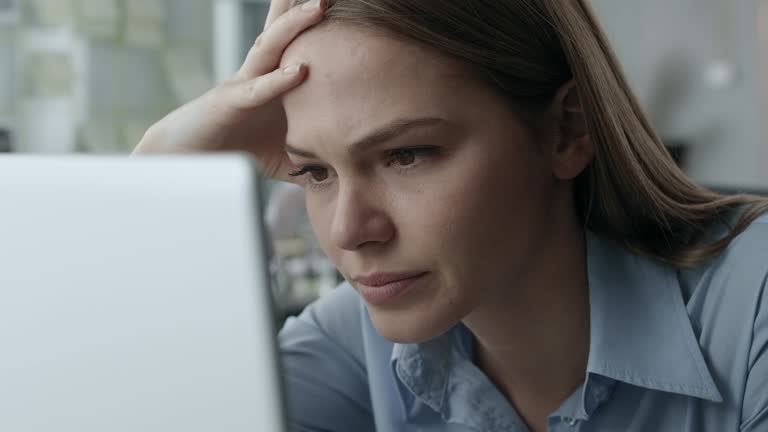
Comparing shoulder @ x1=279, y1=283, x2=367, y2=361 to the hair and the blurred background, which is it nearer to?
the hair

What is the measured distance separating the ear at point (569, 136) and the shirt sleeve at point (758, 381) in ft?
0.85

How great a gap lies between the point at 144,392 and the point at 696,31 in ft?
15.9

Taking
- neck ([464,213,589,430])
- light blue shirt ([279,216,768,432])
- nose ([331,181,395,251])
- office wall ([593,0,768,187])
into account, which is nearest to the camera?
nose ([331,181,395,251])

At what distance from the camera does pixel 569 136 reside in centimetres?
108

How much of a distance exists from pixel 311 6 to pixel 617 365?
1.74 feet

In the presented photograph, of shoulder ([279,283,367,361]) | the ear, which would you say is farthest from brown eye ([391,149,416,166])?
shoulder ([279,283,367,361])

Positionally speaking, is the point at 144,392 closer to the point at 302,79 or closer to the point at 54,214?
the point at 54,214

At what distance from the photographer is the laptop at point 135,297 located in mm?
394

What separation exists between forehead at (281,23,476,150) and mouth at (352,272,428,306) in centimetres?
14

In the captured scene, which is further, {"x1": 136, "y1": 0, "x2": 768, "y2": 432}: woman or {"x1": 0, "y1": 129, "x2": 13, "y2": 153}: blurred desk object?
{"x1": 0, "y1": 129, "x2": 13, "y2": 153}: blurred desk object

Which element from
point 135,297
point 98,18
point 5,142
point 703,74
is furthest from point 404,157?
point 703,74

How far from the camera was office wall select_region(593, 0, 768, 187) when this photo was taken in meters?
4.64

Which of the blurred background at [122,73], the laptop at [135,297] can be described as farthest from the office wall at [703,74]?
the laptop at [135,297]

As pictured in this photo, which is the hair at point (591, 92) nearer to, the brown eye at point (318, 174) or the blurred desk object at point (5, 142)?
the brown eye at point (318, 174)
